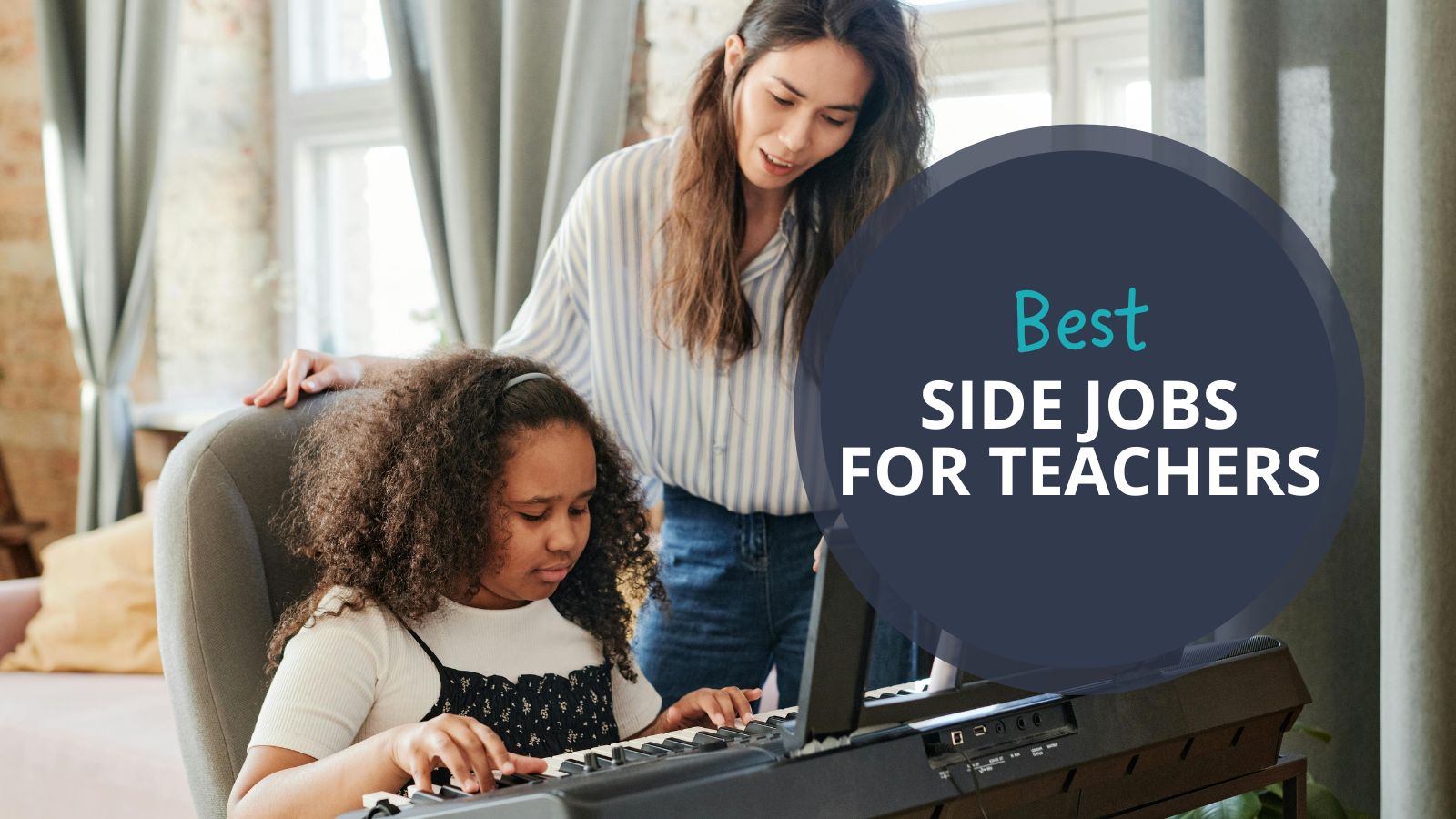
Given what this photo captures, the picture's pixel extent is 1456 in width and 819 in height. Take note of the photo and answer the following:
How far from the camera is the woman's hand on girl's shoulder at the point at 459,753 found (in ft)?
2.76

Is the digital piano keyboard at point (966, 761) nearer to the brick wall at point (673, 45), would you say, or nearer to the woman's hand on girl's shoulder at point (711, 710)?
the woman's hand on girl's shoulder at point (711, 710)

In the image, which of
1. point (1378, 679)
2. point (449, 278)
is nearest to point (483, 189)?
point (449, 278)

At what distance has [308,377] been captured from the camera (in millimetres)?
1417

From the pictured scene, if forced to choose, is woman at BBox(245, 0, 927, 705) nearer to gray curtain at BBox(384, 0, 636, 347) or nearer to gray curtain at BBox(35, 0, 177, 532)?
gray curtain at BBox(384, 0, 636, 347)

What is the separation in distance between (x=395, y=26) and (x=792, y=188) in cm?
161

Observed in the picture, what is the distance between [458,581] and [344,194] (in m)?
2.87

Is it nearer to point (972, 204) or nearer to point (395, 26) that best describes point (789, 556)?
point (972, 204)

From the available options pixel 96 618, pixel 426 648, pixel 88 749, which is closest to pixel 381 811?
pixel 426 648

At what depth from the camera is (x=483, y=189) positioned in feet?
8.66

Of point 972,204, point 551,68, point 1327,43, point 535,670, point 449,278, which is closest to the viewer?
point 972,204

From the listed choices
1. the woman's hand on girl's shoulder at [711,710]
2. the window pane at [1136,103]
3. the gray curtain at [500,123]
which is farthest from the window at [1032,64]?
the woman's hand on girl's shoulder at [711,710]

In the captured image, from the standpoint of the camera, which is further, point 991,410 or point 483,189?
point 483,189

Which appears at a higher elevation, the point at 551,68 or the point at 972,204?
the point at 551,68
